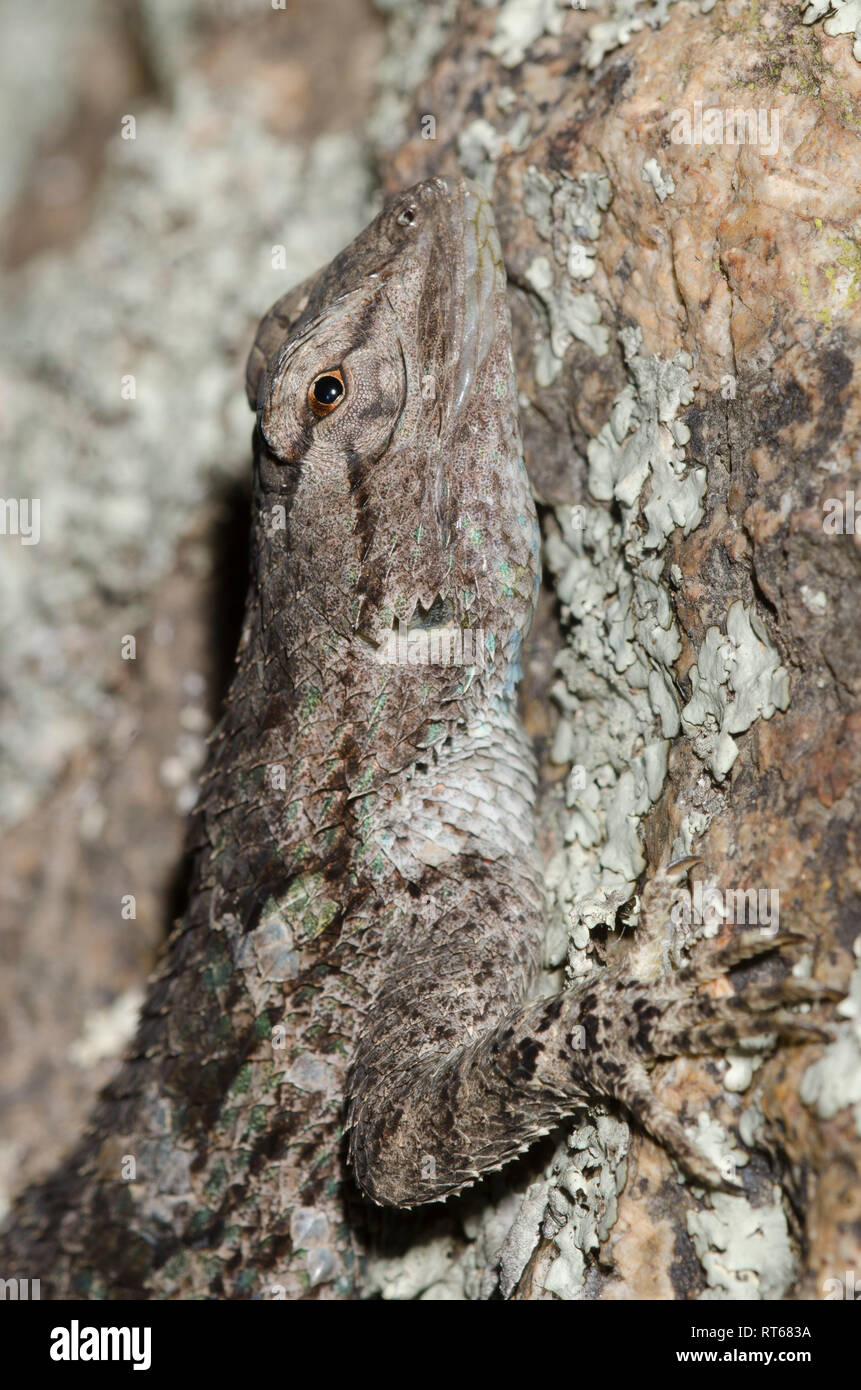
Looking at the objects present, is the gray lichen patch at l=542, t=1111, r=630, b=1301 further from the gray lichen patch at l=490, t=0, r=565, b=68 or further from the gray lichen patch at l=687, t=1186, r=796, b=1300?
the gray lichen patch at l=490, t=0, r=565, b=68

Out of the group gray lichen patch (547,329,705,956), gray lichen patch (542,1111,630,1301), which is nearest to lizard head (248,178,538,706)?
gray lichen patch (547,329,705,956)

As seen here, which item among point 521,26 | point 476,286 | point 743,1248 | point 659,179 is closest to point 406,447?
point 476,286

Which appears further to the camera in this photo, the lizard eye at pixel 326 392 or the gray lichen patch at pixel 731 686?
the lizard eye at pixel 326 392

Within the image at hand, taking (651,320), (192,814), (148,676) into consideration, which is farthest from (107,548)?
(651,320)

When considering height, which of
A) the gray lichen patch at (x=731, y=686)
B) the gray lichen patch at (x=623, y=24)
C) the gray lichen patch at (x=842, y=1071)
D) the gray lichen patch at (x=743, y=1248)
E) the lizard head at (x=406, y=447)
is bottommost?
the gray lichen patch at (x=743, y=1248)

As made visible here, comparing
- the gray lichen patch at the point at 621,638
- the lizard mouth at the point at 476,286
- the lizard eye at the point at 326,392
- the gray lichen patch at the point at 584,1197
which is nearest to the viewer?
the gray lichen patch at the point at 584,1197

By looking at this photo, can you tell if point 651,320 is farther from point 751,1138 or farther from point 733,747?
point 751,1138

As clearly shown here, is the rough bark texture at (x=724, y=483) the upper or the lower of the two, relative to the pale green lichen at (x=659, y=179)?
lower

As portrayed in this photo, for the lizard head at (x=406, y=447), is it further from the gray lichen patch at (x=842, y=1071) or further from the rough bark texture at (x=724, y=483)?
the gray lichen patch at (x=842, y=1071)

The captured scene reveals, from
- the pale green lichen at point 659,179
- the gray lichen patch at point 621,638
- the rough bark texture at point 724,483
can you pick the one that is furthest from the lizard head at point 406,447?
the pale green lichen at point 659,179
